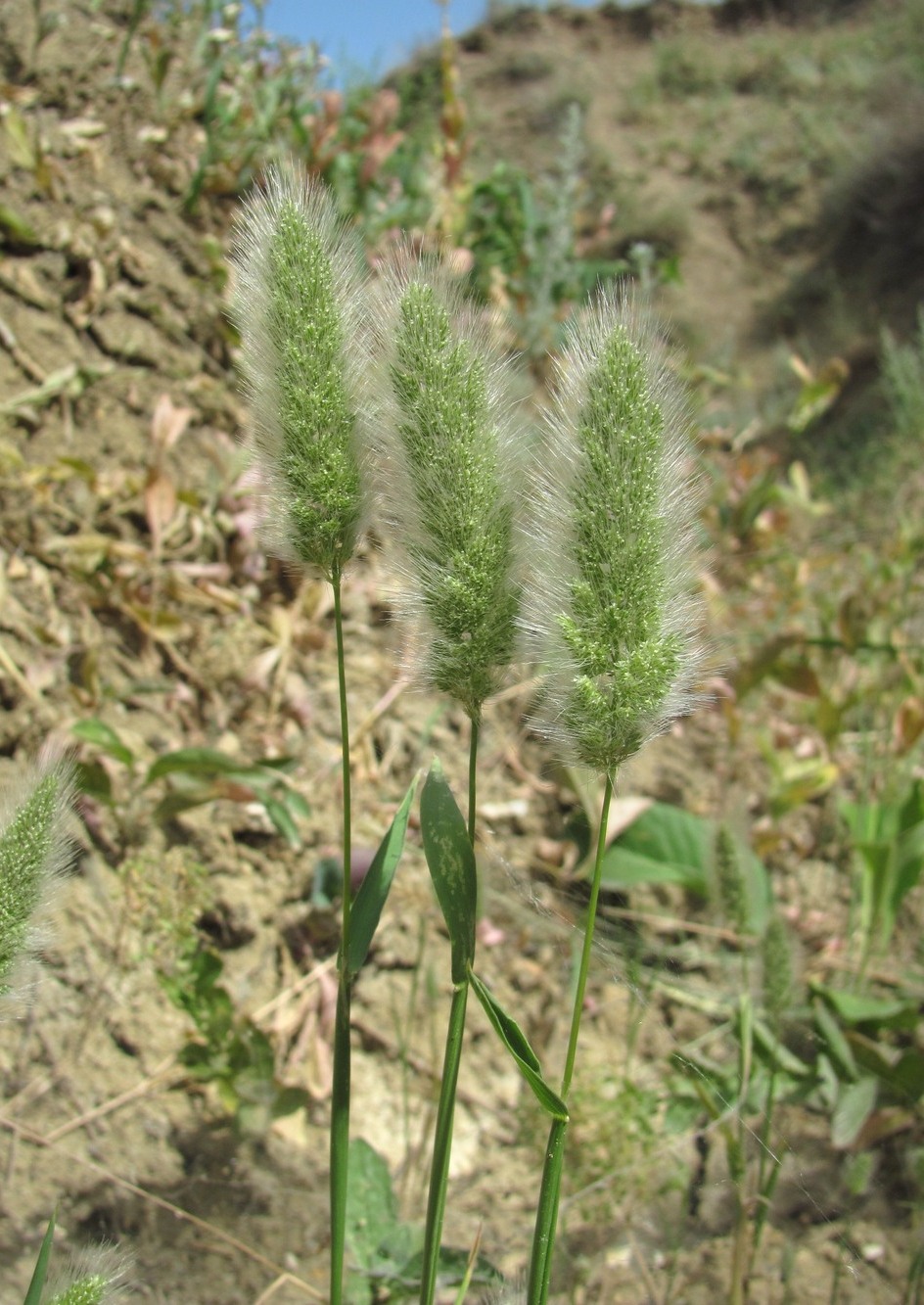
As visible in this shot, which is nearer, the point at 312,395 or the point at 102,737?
the point at 312,395

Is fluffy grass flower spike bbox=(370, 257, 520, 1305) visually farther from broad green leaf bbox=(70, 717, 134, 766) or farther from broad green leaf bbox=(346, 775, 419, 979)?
broad green leaf bbox=(70, 717, 134, 766)

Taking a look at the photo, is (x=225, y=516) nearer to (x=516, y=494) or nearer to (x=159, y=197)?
(x=159, y=197)

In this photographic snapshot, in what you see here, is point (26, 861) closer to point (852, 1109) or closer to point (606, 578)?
point (606, 578)

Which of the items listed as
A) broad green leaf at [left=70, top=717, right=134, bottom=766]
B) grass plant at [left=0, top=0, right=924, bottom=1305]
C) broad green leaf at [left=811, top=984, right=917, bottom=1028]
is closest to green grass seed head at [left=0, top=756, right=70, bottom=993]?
grass plant at [left=0, top=0, right=924, bottom=1305]

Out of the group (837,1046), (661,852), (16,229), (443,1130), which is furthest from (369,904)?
(16,229)

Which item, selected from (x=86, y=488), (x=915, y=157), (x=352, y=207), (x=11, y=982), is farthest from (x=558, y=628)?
(x=915, y=157)

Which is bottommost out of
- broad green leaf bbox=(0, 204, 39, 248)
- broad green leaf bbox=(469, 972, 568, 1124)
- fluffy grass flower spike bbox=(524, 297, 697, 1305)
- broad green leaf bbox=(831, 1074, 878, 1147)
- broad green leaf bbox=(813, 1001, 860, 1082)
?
broad green leaf bbox=(831, 1074, 878, 1147)

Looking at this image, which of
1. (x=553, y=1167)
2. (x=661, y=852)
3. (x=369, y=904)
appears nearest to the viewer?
(x=553, y=1167)
